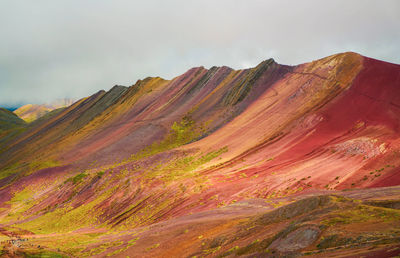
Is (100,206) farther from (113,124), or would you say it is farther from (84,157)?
(113,124)

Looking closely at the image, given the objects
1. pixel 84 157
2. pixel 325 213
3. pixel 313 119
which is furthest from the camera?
pixel 84 157

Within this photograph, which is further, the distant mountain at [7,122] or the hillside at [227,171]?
the distant mountain at [7,122]

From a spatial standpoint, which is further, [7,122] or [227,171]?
[7,122]

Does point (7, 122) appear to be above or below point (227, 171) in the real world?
above

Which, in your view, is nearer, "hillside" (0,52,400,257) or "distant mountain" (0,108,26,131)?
"hillside" (0,52,400,257)

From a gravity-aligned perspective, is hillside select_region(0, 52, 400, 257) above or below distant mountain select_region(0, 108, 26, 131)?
below

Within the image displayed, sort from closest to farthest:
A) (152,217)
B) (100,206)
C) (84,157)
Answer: (152,217) < (100,206) < (84,157)

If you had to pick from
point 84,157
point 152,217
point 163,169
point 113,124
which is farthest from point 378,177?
point 113,124

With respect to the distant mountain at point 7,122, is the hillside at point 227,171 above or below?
below
